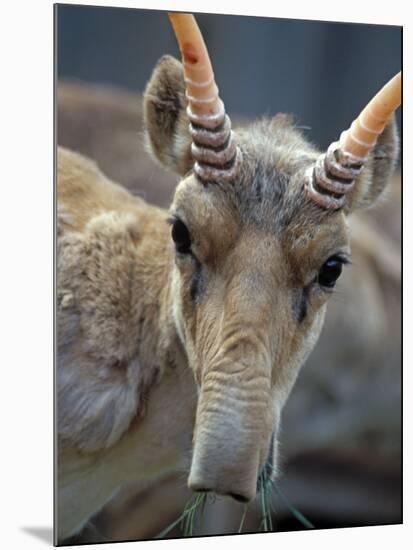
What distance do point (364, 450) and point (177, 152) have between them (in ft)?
7.08

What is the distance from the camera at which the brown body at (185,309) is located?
3.83 m

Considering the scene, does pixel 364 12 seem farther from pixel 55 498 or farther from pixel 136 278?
pixel 55 498

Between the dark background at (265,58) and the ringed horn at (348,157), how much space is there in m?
0.68

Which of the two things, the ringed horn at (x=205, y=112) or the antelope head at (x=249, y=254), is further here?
the ringed horn at (x=205, y=112)

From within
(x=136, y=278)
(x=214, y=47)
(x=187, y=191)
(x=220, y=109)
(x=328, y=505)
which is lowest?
(x=328, y=505)

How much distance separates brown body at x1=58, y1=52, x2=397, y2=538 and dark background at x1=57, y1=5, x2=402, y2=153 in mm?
521

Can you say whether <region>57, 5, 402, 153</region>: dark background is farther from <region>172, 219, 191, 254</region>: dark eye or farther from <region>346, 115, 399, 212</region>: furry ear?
<region>172, 219, 191, 254</region>: dark eye

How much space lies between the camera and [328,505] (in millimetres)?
6023

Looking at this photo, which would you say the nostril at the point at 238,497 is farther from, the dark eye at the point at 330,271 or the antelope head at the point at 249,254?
the dark eye at the point at 330,271

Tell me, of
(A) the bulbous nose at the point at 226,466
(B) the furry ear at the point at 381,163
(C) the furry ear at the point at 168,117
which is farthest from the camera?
(B) the furry ear at the point at 381,163

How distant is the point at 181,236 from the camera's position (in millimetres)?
4055

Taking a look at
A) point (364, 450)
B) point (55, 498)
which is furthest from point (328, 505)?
point (55, 498)

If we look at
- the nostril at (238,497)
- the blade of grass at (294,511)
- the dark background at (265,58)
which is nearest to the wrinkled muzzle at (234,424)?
the nostril at (238,497)

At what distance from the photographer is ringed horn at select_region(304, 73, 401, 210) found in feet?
13.4
